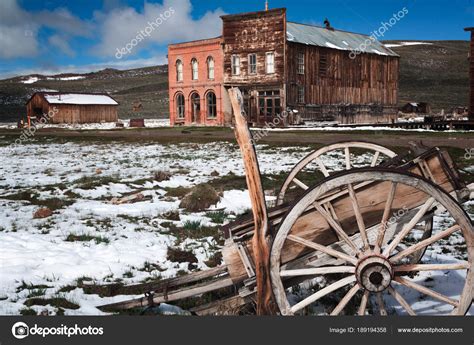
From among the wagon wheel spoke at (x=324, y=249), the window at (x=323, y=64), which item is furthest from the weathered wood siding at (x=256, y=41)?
the wagon wheel spoke at (x=324, y=249)

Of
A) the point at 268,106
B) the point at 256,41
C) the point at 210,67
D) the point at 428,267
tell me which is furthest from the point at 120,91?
the point at 428,267

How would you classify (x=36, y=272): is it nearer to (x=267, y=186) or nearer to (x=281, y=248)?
(x=281, y=248)

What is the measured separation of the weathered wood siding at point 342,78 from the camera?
99.0ft

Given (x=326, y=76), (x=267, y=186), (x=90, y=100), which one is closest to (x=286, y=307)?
(x=267, y=186)

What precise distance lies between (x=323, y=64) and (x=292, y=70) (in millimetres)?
3239

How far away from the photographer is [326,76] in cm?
3203

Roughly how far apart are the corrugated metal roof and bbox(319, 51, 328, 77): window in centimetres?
65

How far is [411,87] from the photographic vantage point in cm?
7769

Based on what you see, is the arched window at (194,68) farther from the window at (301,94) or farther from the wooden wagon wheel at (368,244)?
the wooden wagon wheel at (368,244)

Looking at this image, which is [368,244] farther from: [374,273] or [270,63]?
[270,63]

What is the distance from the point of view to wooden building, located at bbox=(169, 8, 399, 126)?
29.5 m

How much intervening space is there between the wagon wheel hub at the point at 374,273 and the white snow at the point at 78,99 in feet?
164

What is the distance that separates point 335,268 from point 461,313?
0.78 meters

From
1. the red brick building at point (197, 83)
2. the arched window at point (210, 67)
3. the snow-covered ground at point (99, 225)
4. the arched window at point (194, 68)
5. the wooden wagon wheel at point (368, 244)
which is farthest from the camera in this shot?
the arched window at point (194, 68)
